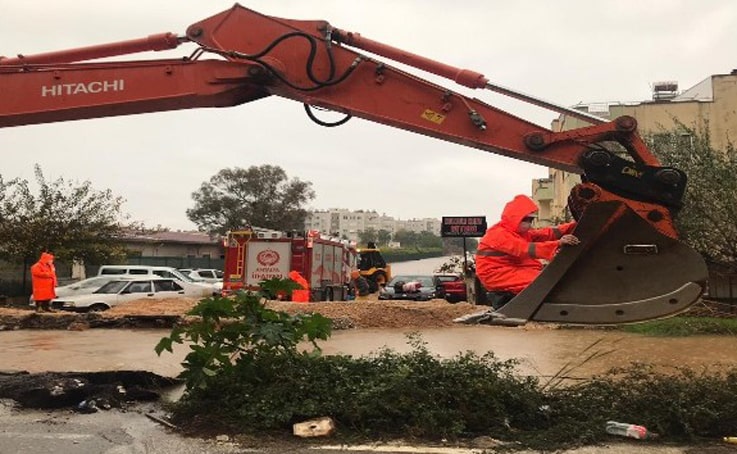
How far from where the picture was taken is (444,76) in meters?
6.12

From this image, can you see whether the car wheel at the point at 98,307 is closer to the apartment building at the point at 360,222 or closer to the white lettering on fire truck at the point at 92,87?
the white lettering on fire truck at the point at 92,87

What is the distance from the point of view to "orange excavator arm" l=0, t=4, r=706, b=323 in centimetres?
511

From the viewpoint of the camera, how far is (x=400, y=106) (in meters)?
6.10

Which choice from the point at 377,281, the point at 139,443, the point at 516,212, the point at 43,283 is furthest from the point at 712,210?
the point at 43,283

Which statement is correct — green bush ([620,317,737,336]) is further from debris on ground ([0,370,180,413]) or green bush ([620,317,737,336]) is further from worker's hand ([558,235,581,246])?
debris on ground ([0,370,180,413])

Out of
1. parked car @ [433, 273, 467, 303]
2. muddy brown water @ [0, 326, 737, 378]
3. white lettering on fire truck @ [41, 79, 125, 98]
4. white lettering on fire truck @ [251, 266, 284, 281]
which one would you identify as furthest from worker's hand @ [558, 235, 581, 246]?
parked car @ [433, 273, 467, 303]

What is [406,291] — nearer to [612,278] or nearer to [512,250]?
[512,250]

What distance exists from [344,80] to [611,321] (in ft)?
10.2

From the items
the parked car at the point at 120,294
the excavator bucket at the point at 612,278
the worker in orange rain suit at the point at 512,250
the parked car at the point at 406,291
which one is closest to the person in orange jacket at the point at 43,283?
the parked car at the point at 120,294

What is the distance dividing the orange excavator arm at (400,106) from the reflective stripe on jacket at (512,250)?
0.45 m

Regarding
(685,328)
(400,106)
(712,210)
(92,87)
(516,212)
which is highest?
(92,87)

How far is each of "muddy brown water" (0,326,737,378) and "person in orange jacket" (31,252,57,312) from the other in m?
4.31

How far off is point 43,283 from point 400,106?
1502cm

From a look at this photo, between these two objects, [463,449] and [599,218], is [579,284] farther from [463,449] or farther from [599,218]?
[463,449]
